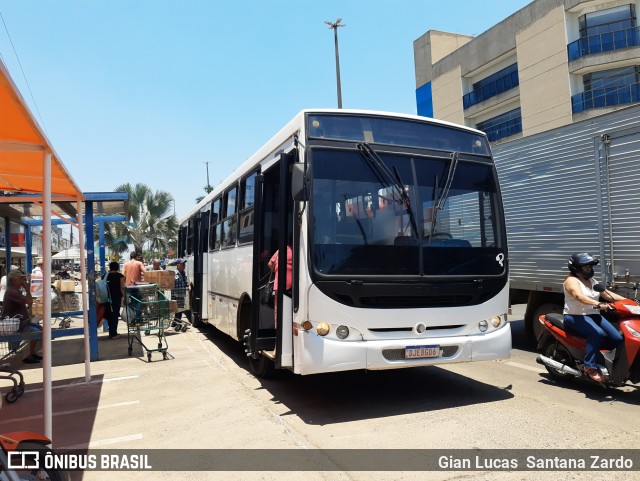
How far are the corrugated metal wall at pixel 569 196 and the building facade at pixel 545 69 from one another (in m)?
15.5

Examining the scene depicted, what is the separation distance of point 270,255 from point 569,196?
456 cm

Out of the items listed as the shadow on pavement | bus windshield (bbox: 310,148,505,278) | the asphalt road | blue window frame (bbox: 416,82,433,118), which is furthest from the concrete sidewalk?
blue window frame (bbox: 416,82,433,118)

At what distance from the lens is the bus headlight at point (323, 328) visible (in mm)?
4938

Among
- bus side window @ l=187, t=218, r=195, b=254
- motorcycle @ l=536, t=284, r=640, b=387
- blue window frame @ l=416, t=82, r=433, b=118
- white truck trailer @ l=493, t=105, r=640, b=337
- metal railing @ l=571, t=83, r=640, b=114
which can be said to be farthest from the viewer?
blue window frame @ l=416, t=82, r=433, b=118

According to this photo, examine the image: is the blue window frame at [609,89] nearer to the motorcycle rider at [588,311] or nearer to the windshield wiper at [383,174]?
the motorcycle rider at [588,311]

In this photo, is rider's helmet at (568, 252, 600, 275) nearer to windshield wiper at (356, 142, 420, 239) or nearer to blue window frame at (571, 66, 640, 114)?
windshield wiper at (356, 142, 420, 239)

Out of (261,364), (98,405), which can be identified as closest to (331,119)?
(261,364)

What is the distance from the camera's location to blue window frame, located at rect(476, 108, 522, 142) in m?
30.9

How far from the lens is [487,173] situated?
5.96 metres

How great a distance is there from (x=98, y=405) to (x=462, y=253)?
185 inches

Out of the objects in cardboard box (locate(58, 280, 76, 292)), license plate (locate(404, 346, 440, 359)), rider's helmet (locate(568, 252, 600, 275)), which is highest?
rider's helmet (locate(568, 252, 600, 275))

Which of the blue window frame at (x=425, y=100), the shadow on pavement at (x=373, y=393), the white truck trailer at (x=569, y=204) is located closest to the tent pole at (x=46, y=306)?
the shadow on pavement at (x=373, y=393)

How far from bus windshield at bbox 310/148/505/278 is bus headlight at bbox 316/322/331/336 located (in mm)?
497

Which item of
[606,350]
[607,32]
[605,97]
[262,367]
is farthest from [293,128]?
[607,32]
